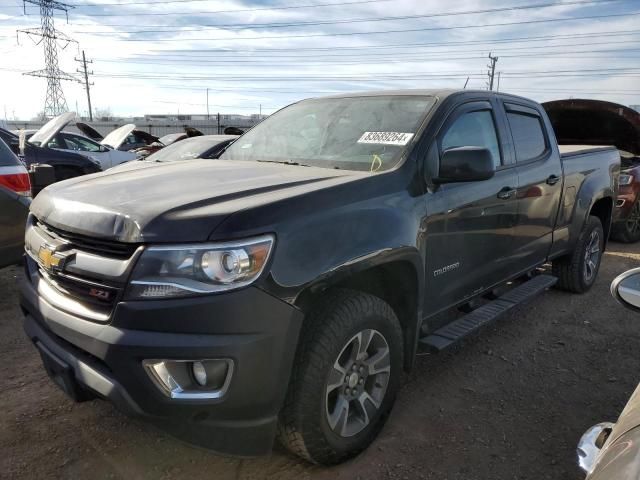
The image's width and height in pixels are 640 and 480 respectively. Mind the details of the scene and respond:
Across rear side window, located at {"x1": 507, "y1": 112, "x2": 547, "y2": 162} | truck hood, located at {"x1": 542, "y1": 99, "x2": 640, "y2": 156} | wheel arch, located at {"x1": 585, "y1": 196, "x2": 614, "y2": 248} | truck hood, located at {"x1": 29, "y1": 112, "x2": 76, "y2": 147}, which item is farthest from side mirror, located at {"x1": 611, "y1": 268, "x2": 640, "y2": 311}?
truck hood, located at {"x1": 542, "y1": 99, "x2": 640, "y2": 156}

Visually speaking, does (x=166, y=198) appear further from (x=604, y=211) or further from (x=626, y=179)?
(x=626, y=179)

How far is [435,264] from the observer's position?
298cm

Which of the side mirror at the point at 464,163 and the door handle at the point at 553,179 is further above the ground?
the side mirror at the point at 464,163

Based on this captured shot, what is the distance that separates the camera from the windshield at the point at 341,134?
2.97 metres

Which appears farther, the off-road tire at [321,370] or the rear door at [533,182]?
the rear door at [533,182]

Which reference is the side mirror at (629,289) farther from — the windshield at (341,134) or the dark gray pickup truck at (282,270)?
the windshield at (341,134)

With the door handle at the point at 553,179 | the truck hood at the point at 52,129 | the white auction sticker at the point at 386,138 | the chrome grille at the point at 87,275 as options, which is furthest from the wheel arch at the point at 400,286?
the truck hood at the point at 52,129

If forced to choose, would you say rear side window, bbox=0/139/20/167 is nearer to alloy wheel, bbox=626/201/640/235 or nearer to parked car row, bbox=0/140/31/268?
parked car row, bbox=0/140/31/268

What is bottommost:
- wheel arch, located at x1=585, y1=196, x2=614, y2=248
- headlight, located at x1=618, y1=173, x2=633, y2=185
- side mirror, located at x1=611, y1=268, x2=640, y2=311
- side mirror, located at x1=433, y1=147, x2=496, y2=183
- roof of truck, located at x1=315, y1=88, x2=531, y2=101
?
wheel arch, located at x1=585, y1=196, x2=614, y2=248

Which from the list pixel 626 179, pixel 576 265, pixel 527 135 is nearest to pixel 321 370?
pixel 527 135

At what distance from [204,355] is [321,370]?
568 mm

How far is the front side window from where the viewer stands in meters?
3.19

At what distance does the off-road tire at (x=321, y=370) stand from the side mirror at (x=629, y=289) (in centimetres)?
107

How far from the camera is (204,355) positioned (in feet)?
6.31
